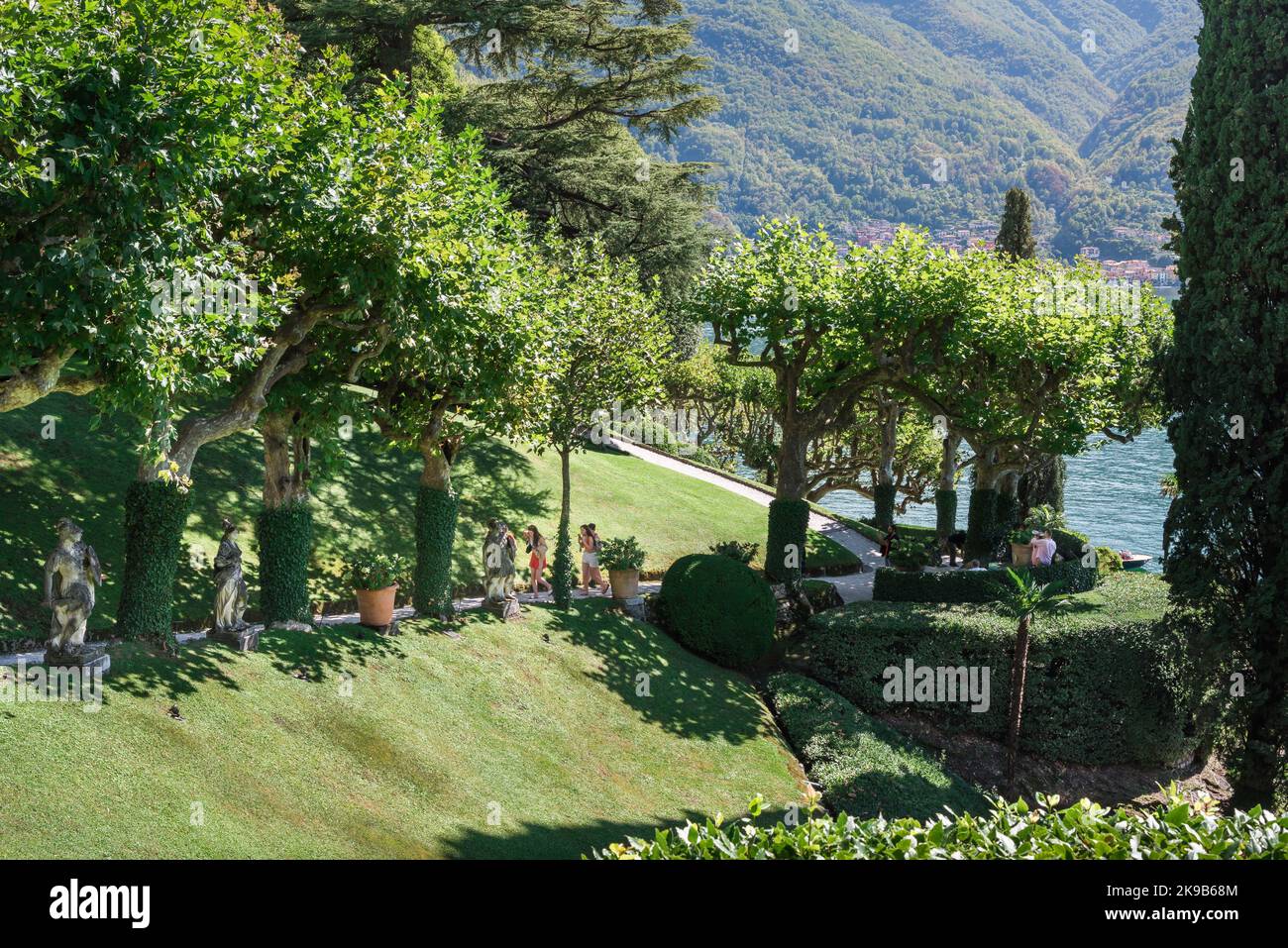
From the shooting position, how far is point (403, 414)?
23.0 meters

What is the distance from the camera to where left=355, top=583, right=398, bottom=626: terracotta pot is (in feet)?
71.6

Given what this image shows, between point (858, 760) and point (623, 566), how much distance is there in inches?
317

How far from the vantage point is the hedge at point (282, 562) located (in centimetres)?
2064

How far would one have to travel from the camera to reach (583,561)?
30.2 metres

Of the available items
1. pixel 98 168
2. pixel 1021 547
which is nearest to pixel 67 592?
pixel 98 168

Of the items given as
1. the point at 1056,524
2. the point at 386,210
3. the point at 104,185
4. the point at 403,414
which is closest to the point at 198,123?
the point at 104,185

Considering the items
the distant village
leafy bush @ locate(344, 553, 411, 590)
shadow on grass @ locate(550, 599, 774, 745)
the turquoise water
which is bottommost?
the turquoise water

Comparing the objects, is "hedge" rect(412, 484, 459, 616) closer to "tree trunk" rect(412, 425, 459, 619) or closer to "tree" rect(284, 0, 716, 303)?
"tree trunk" rect(412, 425, 459, 619)

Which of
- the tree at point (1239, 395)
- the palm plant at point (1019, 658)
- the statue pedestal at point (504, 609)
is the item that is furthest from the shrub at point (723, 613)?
the tree at point (1239, 395)

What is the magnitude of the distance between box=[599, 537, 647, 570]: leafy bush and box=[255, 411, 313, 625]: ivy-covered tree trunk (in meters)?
9.12

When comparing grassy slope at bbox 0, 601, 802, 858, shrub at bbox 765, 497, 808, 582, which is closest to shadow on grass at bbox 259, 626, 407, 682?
grassy slope at bbox 0, 601, 802, 858
